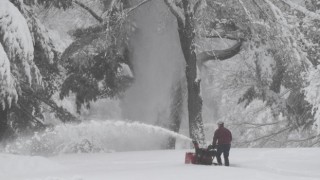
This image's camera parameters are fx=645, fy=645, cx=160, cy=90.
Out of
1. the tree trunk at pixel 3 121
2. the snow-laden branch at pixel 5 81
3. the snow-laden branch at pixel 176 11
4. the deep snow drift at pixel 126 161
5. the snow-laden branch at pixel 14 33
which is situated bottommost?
the deep snow drift at pixel 126 161

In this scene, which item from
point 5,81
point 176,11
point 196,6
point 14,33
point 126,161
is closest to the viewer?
point 5,81

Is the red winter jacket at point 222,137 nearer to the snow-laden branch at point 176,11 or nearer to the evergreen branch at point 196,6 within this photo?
the evergreen branch at point 196,6

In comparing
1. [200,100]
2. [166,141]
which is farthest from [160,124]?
[200,100]

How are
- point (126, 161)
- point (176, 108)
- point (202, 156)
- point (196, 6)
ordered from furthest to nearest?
1. point (176, 108)
2. point (196, 6)
3. point (126, 161)
4. point (202, 156)

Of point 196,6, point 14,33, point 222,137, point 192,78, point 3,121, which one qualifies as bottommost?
point 3,121

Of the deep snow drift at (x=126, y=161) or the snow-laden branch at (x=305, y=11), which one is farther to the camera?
the snow-laden branch at (x=305, y=11)

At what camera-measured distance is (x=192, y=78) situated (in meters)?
20.9

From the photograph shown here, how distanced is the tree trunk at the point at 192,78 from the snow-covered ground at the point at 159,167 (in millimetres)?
1327

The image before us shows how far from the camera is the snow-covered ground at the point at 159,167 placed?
1308 cm

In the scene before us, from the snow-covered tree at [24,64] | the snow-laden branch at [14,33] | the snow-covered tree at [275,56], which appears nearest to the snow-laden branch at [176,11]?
the snow-covered tree at [275,56]

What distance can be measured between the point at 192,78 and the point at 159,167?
6.36 metres

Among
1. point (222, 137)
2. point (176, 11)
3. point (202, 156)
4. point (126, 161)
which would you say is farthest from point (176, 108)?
point (222, 137)

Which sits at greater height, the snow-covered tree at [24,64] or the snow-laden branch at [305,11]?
the snow-laden branch at [305,11]

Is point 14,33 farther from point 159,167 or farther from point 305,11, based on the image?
point 305,11
